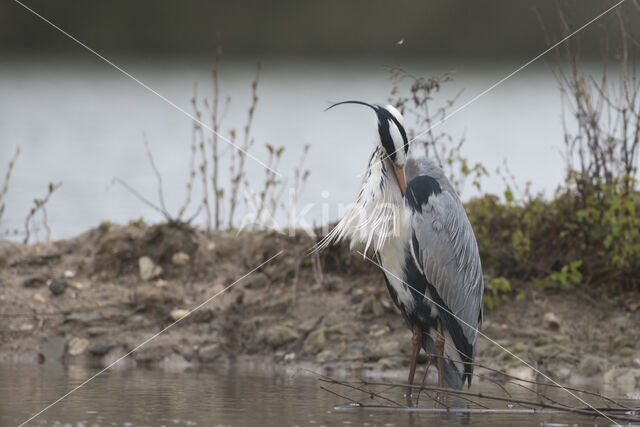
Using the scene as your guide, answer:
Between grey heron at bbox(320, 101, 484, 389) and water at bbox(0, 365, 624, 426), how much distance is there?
41 cm

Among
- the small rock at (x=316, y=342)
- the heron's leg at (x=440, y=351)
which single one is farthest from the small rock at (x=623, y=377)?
the small rock at (x=316, y=342)

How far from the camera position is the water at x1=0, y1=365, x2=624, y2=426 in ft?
15.8

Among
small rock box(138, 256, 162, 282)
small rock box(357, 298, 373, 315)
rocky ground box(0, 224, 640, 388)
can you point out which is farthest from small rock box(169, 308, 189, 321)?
small rock box(357, 298, 373, 315)

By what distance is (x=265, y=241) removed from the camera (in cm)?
842

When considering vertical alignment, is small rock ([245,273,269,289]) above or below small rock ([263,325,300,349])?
above

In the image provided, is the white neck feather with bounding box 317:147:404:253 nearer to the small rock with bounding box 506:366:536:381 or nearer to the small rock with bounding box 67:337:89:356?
the small rock with bounding box 506:366:536:381

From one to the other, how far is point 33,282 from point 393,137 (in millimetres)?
3524

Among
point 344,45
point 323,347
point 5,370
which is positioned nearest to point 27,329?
point 5,370

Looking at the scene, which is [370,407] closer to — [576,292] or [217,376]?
[217,376]

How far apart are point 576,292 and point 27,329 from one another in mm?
4277

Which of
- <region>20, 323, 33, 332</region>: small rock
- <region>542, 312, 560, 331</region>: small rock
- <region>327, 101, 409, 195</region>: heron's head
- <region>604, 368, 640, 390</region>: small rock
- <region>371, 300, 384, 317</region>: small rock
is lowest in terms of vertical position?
<region>604, 368, 640, 390</region>: small rock

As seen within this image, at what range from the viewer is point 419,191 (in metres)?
6.23

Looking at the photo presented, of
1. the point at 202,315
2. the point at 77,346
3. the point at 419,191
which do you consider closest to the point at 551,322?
the point at 419,191

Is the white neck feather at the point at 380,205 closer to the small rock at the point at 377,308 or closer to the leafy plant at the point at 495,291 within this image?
the small rock at the point at 377,308
